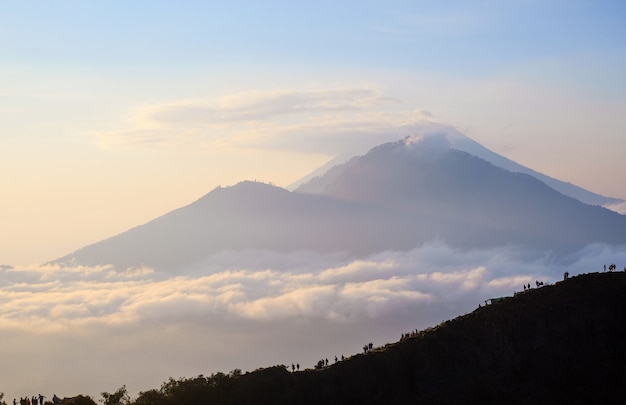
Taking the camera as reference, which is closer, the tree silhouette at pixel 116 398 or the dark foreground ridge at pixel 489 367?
the dark foreground ridge at pixel 489 367

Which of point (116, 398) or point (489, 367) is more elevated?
point (116, 398)

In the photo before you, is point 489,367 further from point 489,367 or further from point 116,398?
point 116,398

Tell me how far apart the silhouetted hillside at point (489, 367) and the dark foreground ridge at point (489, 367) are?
0.36 ft

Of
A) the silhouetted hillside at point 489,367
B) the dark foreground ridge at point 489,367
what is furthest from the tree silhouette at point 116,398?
the silhouetted hillside at point 489,367

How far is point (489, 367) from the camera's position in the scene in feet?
298

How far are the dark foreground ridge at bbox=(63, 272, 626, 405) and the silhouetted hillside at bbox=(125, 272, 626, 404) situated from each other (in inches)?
4.3

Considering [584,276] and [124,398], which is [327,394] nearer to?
[124,398]

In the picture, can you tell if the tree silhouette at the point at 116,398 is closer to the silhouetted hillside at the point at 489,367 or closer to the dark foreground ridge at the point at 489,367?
the dark foreground ridge at the point at 489,367

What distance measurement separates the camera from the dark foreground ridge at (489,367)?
86625mm

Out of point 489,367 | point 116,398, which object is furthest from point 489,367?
point 116,398

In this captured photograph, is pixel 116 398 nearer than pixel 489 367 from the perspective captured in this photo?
Yes

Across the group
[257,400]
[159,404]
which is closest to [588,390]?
[257,400]

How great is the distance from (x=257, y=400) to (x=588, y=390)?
3433cm

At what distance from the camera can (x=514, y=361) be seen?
90.8 meters
